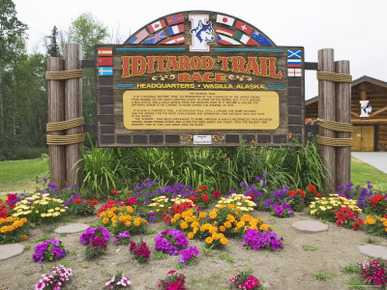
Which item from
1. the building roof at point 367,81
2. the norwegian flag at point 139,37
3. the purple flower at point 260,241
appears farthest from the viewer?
the building roof at point 367,81

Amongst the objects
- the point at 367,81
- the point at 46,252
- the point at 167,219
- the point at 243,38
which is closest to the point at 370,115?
the point at 367,81

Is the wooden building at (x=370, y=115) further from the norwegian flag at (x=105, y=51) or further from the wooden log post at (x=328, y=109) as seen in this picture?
the norwegian flag at (x=105, y=51)

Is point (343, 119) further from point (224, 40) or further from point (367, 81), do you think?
point (367, 81)

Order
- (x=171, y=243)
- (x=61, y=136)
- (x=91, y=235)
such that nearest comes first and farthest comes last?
(x=171, y=243), (x=91, y=235), (x=61, y=136)

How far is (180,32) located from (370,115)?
2003cm

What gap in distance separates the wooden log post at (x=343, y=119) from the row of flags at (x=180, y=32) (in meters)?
1.76

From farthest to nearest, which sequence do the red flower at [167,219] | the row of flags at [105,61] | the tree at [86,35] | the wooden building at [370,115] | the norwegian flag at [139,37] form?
the tree at [86,35], the wooden building at [370,115], the norwegian flag at [139,37], the row of flags at [105,61], the red flower at [167,219]

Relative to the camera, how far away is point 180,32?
18.7 ft

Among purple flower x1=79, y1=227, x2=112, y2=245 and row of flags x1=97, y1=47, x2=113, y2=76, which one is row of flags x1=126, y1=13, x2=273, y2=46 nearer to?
row of flags x1=97, y1=47, x2=113, y2=76

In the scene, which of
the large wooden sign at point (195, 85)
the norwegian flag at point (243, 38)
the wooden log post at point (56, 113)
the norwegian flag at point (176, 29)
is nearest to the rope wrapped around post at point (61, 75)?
the wooden log post at point (56, 113)

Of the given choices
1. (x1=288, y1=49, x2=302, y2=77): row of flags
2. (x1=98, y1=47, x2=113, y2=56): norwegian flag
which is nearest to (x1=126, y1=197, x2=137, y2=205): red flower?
(x1=98, y1=47, x2=113, y2=56): norwegian flag

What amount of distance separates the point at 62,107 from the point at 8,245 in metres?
2.77

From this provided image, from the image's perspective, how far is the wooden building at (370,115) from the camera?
69.3ft

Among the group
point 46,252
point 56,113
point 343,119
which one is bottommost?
point 46,252
